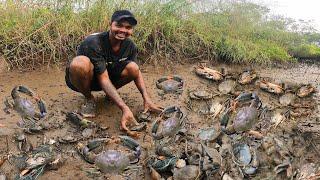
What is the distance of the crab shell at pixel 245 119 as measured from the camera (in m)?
3.64

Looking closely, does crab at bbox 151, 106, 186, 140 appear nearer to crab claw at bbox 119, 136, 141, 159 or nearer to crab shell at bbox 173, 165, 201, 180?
crab claw at bbox 119, 136, 141, 159

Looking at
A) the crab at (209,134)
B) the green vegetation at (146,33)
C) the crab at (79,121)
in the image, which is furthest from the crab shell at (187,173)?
the green vegetation at (146,33)

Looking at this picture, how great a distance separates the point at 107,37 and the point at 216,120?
137 cm

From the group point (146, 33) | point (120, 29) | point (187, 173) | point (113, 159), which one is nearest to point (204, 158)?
point (187, 173)

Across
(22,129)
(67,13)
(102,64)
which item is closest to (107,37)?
(102,64)

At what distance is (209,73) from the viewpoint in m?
5.32

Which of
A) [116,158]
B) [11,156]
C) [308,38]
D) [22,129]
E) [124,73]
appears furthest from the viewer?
[308,38]

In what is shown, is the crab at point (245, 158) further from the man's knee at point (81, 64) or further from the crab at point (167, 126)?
the man's knee at point (81, 64)

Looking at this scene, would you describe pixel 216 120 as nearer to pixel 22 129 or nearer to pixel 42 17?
pixel 22 129

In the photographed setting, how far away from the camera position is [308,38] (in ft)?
23.3

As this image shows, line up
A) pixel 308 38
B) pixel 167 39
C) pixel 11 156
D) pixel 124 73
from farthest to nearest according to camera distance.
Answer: pixel 308 38 → pixel 167 39 → pixel 124 73 → pixel 11 156

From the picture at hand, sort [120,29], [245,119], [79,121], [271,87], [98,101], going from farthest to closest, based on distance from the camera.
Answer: [271,87] → [98,101] → [79,121] → [120,29] → [245,119]

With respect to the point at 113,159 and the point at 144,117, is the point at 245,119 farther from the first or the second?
the point at 113,159

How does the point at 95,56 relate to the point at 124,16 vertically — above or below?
below
